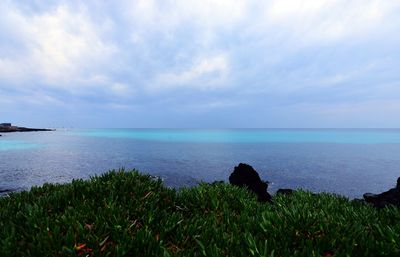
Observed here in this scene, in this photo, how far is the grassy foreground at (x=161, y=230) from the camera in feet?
17.7

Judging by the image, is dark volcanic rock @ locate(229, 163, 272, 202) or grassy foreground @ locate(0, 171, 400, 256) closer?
grassy foreground @ locate(0, 171, 400, 256)

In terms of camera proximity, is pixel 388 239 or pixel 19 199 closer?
pixel 388 239

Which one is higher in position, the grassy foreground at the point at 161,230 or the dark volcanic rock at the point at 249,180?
the grassy foreground at the point at 161,230

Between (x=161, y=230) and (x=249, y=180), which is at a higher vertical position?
(x=161, y=230)

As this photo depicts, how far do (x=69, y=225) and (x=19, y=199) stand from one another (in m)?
4.11

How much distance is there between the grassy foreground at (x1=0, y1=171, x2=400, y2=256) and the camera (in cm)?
541

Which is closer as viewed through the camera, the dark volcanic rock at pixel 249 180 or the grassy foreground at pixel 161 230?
the grassy foreground at pixel 161 230

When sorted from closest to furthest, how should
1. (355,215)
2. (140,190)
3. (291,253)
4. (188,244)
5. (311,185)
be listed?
(291,253) < (188,244) < (355,215) < (140,190) < (311,185)

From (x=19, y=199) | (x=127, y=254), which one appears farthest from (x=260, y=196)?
(x=127, y=254)

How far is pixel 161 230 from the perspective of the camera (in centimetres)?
658

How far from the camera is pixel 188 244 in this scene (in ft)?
20.3

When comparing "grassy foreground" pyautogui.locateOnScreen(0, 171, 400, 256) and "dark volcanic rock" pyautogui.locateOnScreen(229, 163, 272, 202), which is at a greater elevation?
"grassy foreground" pyautogui.locateOnScreen(0, 171, 400, 256)

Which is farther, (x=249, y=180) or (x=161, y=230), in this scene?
(x=249, y=180)

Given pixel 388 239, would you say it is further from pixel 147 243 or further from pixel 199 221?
pixel 147 243
